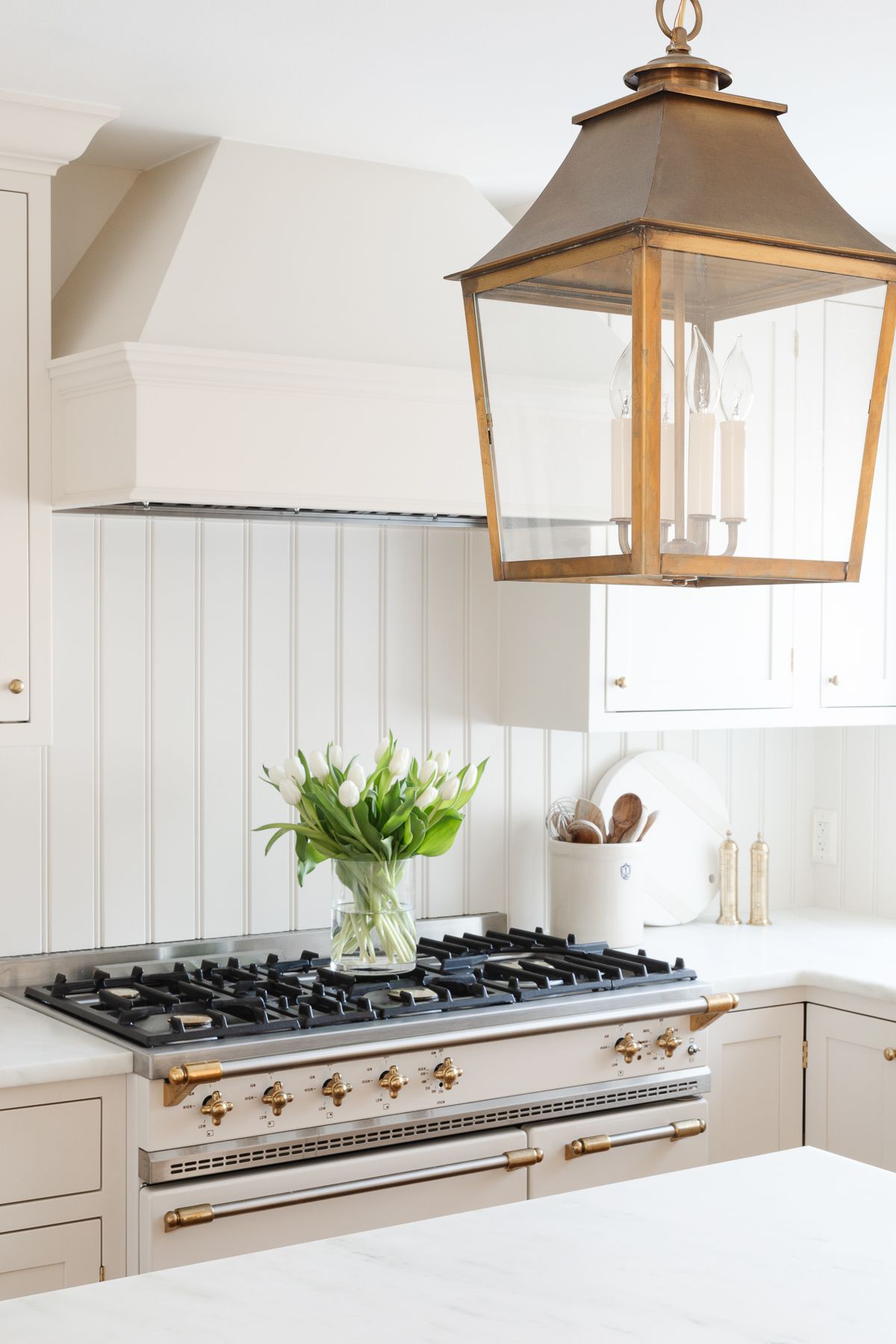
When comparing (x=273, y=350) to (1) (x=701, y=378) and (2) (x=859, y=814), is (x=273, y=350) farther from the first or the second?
(2) (x=859, y=814)

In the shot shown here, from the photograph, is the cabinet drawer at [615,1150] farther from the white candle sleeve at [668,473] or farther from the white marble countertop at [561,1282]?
the white candle sleeve at [668,473]

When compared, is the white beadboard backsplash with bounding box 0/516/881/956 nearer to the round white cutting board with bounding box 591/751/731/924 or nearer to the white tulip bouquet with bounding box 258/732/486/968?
the round white cutting board with bounding box 591/751/731/924

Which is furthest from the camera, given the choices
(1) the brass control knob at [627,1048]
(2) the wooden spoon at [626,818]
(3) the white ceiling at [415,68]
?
(2) the wooden spoon at [626,818]

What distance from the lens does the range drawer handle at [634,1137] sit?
8.80 feet

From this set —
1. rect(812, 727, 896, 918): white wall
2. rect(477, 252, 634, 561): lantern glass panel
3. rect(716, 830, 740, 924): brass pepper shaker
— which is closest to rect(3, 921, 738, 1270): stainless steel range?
rect(716, 830, 740, 924): brass pepper shaker

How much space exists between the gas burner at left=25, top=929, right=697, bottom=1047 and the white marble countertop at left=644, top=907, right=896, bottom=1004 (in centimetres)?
14

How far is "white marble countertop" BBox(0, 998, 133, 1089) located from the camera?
228cm

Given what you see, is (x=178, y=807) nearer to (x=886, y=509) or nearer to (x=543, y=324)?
(x=886, y=509)

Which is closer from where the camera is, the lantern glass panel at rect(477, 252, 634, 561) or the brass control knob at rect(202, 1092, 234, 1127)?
the lantern glass panel at rect(477, 252, 634, 561)

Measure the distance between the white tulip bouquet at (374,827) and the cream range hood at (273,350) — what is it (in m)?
0.51

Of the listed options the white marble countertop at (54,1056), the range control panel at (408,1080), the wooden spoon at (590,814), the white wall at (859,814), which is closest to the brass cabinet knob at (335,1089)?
the range control panel at (408,1080)

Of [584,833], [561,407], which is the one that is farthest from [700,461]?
[584,833]

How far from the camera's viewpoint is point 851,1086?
3.04m

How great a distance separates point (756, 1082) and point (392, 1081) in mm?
969
